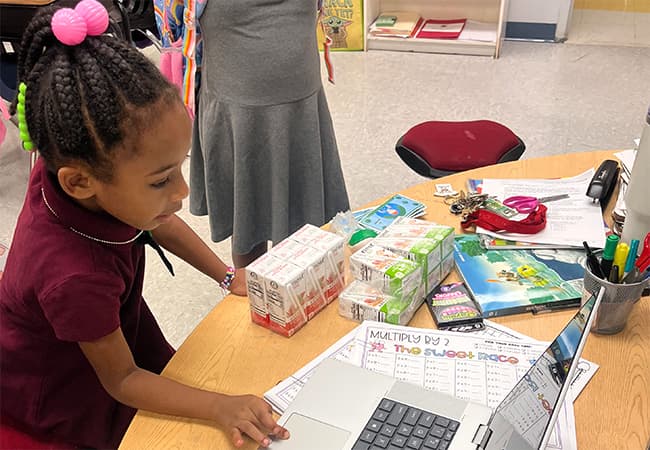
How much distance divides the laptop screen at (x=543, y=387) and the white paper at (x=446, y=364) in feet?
0.34

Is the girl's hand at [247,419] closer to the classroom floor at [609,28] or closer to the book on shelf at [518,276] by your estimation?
the book on shelf at [518,276]

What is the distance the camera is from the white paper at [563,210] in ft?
3.84

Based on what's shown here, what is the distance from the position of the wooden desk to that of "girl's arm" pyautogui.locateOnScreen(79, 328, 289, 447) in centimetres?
2

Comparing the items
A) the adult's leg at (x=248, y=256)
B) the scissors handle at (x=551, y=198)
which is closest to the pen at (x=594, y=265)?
the scissors handle at (x=551, y=198)

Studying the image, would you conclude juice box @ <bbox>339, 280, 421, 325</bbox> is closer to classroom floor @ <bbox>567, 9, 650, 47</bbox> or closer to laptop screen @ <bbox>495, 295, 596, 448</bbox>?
laptop screen @ <bbox>495, 295, 596, 448</bbox>

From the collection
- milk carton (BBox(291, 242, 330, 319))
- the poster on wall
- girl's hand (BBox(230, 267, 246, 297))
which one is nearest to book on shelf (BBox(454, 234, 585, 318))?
milk carton (BBox(291, 242, 330, 319))

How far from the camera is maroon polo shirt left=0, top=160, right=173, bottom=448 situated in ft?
2.89

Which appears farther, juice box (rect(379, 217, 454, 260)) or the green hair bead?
juice box (rect(379, 217, 454, 260))

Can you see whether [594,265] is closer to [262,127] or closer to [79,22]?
[79,22]

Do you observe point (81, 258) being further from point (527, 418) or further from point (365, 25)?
point (365, 25)


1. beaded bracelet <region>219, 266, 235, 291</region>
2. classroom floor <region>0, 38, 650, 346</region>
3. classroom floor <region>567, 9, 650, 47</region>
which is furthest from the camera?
classroom floor <region>567, 9, 650, 47</region>

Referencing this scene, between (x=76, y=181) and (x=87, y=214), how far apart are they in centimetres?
6

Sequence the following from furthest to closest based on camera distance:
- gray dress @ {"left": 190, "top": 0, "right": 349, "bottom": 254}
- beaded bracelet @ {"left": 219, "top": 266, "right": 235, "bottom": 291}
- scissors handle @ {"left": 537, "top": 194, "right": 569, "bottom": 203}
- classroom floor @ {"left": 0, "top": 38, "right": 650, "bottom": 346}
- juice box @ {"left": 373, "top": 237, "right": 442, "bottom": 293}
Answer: classroom floor @ {"left": 0, "top": 38, "right": 650, "bottom": 346}, gray dress @ {"left": 190, "top": 0, "right": 349, "bottom": 254}, scissors handle @ {"left": 537, "top": 194, "right": 569, "bottom": 203}, beaded bracelet @ {"left": 219, "top": 266, "right": 235, "bottom": 291}, juice box @ {"left": 373, "top": 237, "right": 442, "bottom": 293}

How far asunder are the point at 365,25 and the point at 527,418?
3.68 metres
